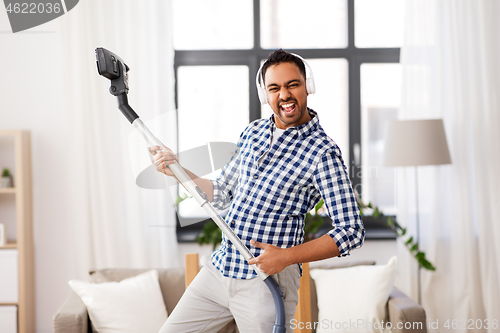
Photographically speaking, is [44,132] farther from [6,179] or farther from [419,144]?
[419,144]

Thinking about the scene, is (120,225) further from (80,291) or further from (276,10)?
(276,10)

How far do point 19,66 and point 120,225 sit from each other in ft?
4.16

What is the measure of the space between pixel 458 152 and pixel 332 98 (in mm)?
904

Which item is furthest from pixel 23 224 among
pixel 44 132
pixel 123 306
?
pixel 123 306

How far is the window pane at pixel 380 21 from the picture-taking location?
10.1 ft

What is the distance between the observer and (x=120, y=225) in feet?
9.41

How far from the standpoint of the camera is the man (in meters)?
1.28

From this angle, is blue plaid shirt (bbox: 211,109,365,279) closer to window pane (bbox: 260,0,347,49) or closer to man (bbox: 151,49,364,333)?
man (bbox: 151,49,364,333)

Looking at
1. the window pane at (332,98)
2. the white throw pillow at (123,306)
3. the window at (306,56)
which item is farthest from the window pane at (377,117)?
the white throw pillow at (123,306)

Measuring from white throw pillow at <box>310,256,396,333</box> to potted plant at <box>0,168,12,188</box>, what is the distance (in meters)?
1.98

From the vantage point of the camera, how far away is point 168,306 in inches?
92.3

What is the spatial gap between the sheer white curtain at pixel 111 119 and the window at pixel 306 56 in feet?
0.87

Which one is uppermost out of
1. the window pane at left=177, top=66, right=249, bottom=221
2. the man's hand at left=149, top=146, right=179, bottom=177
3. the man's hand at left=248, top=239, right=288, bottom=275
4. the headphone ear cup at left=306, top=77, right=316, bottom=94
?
the window pane at left=177, top=66, right=249, bottom=221

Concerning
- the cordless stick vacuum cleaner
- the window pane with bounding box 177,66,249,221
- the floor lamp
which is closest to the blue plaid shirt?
the cordless stick vacuum cleaner
